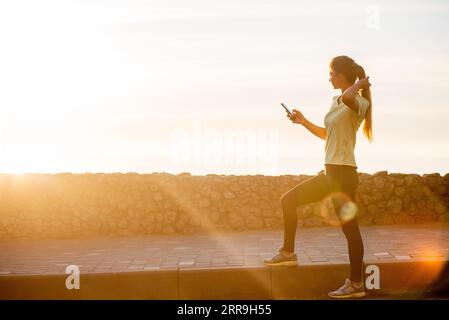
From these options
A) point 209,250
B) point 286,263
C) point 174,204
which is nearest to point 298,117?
point 286,263

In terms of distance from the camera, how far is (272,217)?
1312cm

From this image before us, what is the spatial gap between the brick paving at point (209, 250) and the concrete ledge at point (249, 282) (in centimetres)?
17

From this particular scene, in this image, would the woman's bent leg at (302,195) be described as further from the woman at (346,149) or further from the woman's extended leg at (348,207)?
the woman's extended leg at (348,207)

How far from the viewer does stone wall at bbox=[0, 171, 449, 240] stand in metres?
13.0

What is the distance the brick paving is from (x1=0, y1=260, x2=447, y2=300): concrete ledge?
17 cm

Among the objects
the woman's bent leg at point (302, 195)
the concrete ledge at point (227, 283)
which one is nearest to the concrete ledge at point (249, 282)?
the concrete ledge at point (227, 283)

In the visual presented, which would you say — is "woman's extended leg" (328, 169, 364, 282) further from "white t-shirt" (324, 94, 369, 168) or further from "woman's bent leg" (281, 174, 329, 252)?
"woman's bent leg" (281, 174, 329, 252)

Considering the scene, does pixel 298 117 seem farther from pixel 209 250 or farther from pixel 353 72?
pixel 209 250

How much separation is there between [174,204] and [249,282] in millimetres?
6450

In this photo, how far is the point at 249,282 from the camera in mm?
6742

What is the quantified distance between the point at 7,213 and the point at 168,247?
442 cm

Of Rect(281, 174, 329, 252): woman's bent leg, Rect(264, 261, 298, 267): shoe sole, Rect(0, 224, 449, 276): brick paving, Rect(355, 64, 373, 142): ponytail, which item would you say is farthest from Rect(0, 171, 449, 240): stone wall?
Rect(355, 64, 373, 142): ponytail

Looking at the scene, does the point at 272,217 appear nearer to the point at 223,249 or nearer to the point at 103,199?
the point at 103,199

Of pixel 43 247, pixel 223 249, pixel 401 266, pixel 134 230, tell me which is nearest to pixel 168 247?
pixel 223 249
